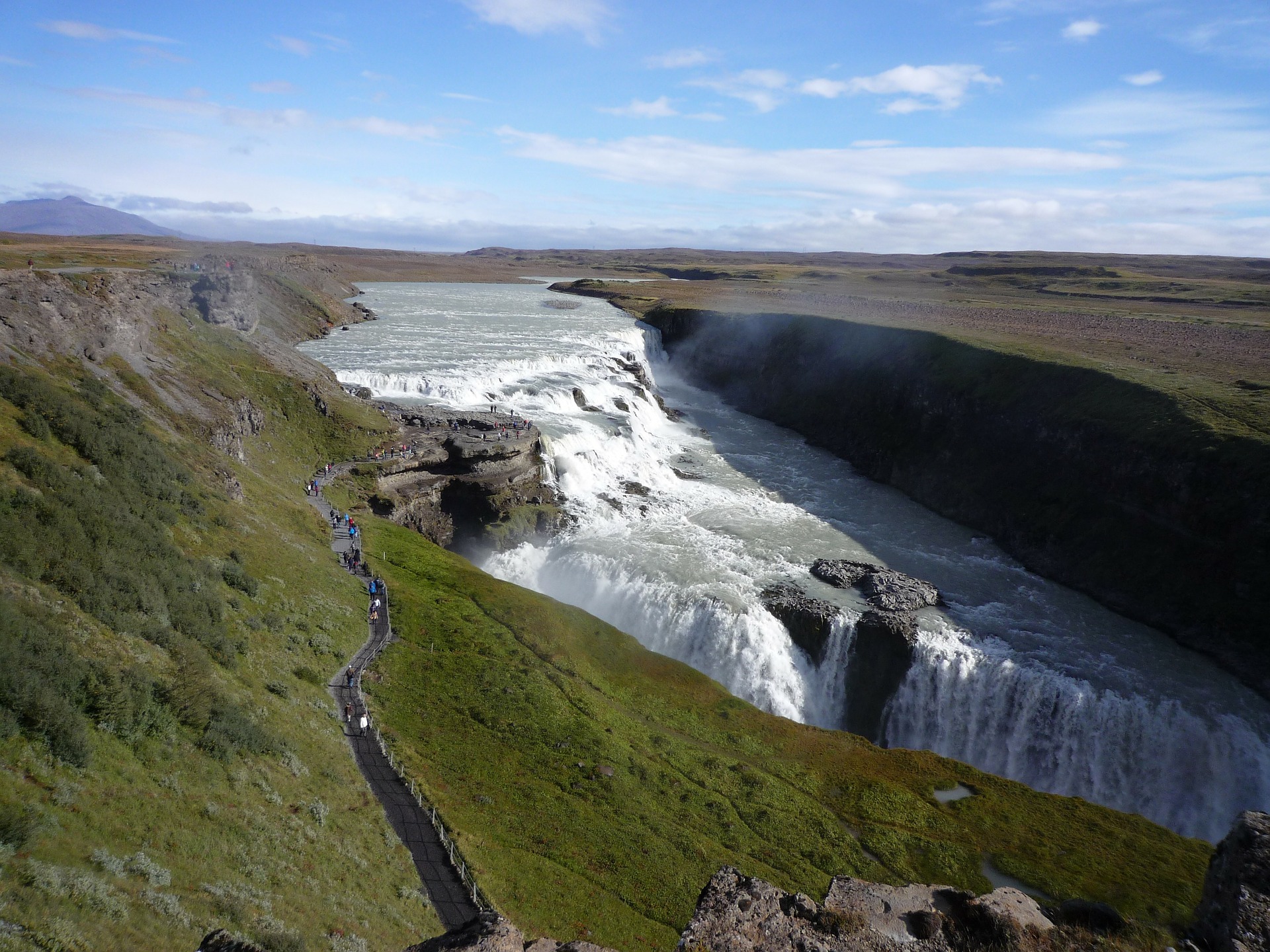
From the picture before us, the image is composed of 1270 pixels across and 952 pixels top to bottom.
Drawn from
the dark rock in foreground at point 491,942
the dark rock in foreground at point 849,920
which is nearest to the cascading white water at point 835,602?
the dark rock in foreground at point 849,920

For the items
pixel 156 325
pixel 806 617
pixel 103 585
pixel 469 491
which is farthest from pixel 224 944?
pixel 156 325

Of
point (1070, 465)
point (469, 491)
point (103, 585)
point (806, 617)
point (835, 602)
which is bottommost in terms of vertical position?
point (806, 617)

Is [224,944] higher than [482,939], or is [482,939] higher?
[224,944]

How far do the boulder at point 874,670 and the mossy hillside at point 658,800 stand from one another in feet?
12.2

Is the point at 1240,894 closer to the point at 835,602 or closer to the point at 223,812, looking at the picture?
the point at 223,812

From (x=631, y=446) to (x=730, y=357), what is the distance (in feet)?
138

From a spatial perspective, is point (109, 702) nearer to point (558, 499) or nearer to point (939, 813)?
point (939, 813)

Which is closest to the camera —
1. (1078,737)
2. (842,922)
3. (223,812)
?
(842,922)

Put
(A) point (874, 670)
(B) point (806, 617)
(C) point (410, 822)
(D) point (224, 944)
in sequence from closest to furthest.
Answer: (D) point (224, 944), (C) point (410, 822), (A) point (874, 670), (B) point (806, 617)

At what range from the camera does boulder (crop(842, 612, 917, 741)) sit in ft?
126

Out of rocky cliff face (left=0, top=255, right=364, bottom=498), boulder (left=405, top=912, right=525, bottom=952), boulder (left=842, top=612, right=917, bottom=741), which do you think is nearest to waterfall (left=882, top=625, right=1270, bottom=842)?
boulder (left=842, top=612, right=917, bottom=741)

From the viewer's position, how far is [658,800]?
27219mm

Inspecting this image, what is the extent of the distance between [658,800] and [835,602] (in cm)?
1906

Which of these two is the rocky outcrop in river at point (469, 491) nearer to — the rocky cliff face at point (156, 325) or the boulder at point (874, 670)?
the rocky cliff face at point (156, 325)
